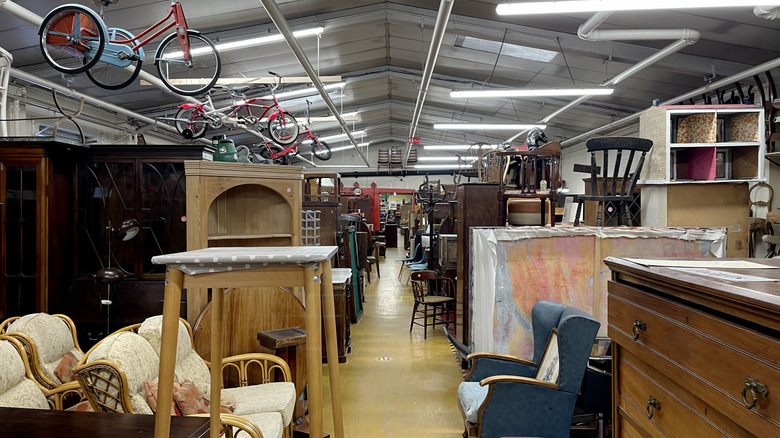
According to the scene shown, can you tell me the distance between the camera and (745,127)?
12.4ft

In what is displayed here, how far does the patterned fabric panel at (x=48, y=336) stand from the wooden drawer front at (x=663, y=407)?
3032 millimetres

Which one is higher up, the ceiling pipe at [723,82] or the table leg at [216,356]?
the ceiling pipe at [723,82]

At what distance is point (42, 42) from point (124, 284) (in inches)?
96.0

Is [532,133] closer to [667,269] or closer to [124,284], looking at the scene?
[667,269]

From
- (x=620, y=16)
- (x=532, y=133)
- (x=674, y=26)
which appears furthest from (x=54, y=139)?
(x=674, y=26)

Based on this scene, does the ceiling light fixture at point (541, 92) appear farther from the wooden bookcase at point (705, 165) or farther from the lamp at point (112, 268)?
the lamp at point (112, 268)

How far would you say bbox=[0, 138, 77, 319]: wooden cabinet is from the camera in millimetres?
3938

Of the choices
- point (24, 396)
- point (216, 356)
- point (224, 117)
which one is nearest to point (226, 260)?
point (216, 356)

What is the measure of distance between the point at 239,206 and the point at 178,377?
147cm

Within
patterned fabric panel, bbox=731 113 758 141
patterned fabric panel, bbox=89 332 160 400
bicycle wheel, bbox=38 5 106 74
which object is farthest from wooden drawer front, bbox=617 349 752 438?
bicycle wheel, bbox=38 5 106 74

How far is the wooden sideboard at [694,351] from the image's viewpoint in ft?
3.00

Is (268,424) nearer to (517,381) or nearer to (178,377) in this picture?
(178,377)

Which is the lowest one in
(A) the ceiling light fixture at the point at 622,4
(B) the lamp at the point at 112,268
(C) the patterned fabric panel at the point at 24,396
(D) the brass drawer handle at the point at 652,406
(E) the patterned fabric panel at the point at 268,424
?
(E) the patterned fabric panel at the point at 268,424

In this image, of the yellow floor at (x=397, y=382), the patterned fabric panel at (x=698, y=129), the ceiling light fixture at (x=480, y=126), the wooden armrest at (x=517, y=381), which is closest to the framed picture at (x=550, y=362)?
the wooden armrest at (x=517, y=381)
